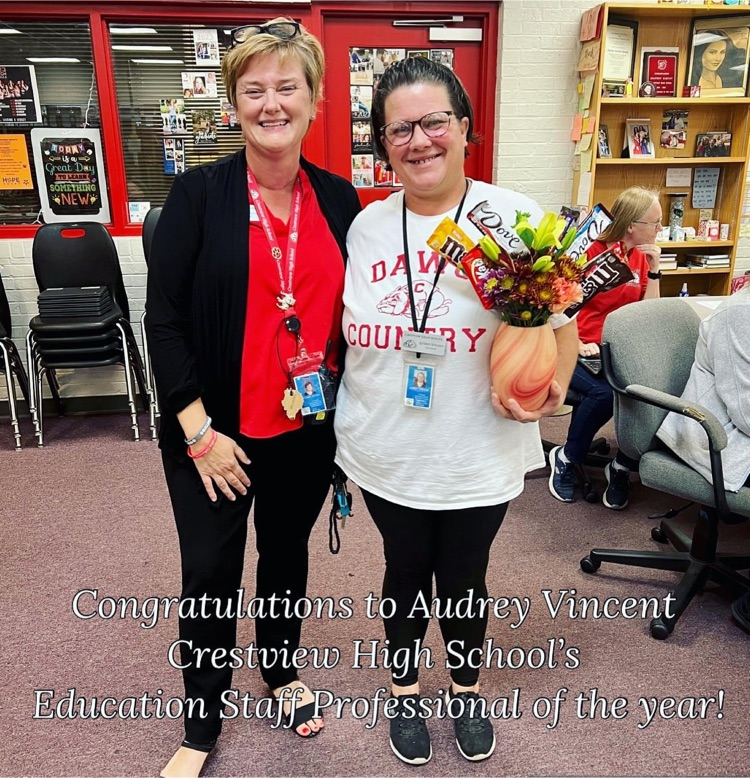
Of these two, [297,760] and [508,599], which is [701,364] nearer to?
[508,599]

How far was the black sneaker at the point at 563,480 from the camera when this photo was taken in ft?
9.57

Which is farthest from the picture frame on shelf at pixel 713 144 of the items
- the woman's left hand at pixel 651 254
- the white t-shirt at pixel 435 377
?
the white t-shirt at pixel 435 377

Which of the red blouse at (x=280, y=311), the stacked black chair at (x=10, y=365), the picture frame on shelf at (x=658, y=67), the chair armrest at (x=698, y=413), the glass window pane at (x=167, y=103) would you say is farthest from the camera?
the picture frame on shelf at (x=658, y=67)

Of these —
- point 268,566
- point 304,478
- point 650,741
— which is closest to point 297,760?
point 268,566

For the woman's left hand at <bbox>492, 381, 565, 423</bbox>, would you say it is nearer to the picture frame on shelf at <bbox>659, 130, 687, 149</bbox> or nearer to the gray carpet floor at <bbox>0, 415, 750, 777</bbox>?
the gray carpet floor at <bbox>0, 415, 750, 777</bbox>

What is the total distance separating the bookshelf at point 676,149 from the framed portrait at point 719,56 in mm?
39

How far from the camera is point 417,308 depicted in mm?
1291

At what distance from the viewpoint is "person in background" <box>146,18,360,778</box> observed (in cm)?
128

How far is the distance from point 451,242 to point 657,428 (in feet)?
4.14

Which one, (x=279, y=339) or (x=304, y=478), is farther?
(x=304, y=478)

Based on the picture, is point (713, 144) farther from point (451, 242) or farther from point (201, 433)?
point (201, 433)

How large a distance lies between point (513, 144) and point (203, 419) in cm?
338

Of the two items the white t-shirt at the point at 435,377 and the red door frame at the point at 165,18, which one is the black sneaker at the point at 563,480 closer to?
the white t-shirt at the point at 435,377

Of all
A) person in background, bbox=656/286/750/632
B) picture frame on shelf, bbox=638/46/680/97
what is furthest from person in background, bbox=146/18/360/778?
picture frame on shelf, bbox=638/46/680/97
